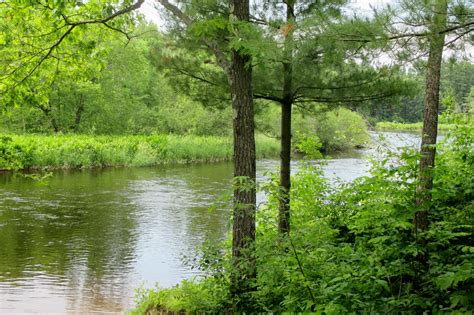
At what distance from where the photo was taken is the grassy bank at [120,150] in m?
22.2

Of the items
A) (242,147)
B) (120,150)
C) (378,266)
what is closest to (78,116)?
(120,150)

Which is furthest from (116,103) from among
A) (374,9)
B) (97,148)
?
(374,9)

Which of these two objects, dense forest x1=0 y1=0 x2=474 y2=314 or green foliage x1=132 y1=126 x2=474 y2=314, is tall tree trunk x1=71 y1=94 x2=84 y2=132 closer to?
dense forest x1=0 y1=0 x2=474 y2=314

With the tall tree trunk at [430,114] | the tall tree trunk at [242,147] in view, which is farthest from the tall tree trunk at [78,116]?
the tall tree trunk at [430,114]

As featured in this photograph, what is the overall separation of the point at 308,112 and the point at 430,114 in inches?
94.0

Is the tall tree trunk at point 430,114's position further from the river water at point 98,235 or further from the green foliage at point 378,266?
the river water at point 98,235

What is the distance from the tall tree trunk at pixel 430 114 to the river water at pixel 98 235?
1578 mm

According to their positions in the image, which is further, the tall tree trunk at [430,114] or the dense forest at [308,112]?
the dense forest at [308,112]

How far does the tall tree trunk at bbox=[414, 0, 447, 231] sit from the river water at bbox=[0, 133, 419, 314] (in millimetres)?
1578

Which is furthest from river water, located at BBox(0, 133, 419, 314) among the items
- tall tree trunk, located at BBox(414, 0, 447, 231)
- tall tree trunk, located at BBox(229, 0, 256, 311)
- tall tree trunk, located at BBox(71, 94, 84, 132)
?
tall tree trunk, located at BBox(71, 94, 84, 132)

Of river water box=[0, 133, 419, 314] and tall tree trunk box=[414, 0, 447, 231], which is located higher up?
tall tree trunk box=[414, 0, 447, 231]

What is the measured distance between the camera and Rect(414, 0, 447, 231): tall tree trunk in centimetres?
372

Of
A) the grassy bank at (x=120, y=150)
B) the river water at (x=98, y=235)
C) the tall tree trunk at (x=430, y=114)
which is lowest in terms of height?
the river water at (x=98, y=235)

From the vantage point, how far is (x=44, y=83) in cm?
619
